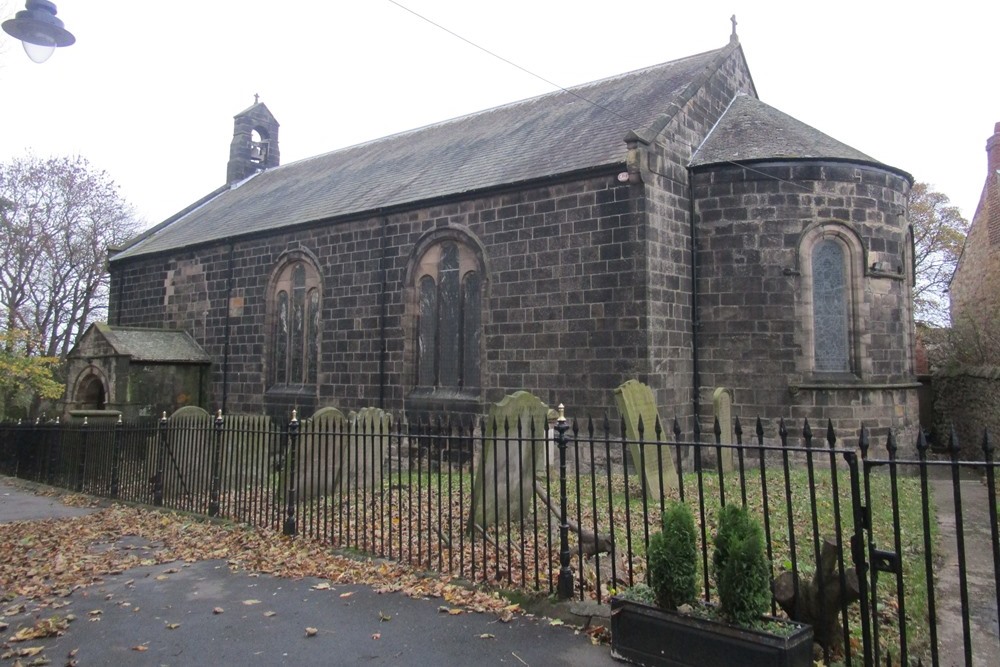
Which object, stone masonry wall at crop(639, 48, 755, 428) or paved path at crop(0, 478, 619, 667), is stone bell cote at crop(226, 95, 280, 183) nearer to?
stone masonry wall at crop(639, 48, 755, 428)

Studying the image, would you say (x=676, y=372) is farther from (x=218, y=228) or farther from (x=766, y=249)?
(x=218, y=228)

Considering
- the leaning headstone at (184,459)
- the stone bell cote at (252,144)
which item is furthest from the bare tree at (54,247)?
the leaning headstone at (184,459)

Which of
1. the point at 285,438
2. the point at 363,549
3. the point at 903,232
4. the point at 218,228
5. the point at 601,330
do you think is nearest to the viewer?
the point at 363,549

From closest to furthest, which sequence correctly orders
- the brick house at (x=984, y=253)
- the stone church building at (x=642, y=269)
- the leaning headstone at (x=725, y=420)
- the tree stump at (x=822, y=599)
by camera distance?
1. the tree stump at (x=822, y=599)
2. the leaning headstone at (x=725, y=420)
3. the stone church building at (x=642, y=269)
4. the brick house at (x=984, y=253)

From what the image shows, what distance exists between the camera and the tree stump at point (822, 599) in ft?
15.5

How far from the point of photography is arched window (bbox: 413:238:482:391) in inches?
607

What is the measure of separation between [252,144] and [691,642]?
30084 mm

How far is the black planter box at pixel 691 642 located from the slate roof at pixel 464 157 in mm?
9809

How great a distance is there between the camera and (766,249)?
1371 centimetres

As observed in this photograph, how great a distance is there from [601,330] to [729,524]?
8618mm

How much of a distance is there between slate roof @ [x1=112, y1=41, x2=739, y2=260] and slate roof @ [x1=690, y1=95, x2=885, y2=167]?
1212 mm

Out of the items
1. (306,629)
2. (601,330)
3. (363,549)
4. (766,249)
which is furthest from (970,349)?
(306,629)

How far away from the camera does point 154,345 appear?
65.4ft

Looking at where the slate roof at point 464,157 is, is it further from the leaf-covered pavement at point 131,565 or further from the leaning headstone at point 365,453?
the leaf-covered pavement at point 131,565
